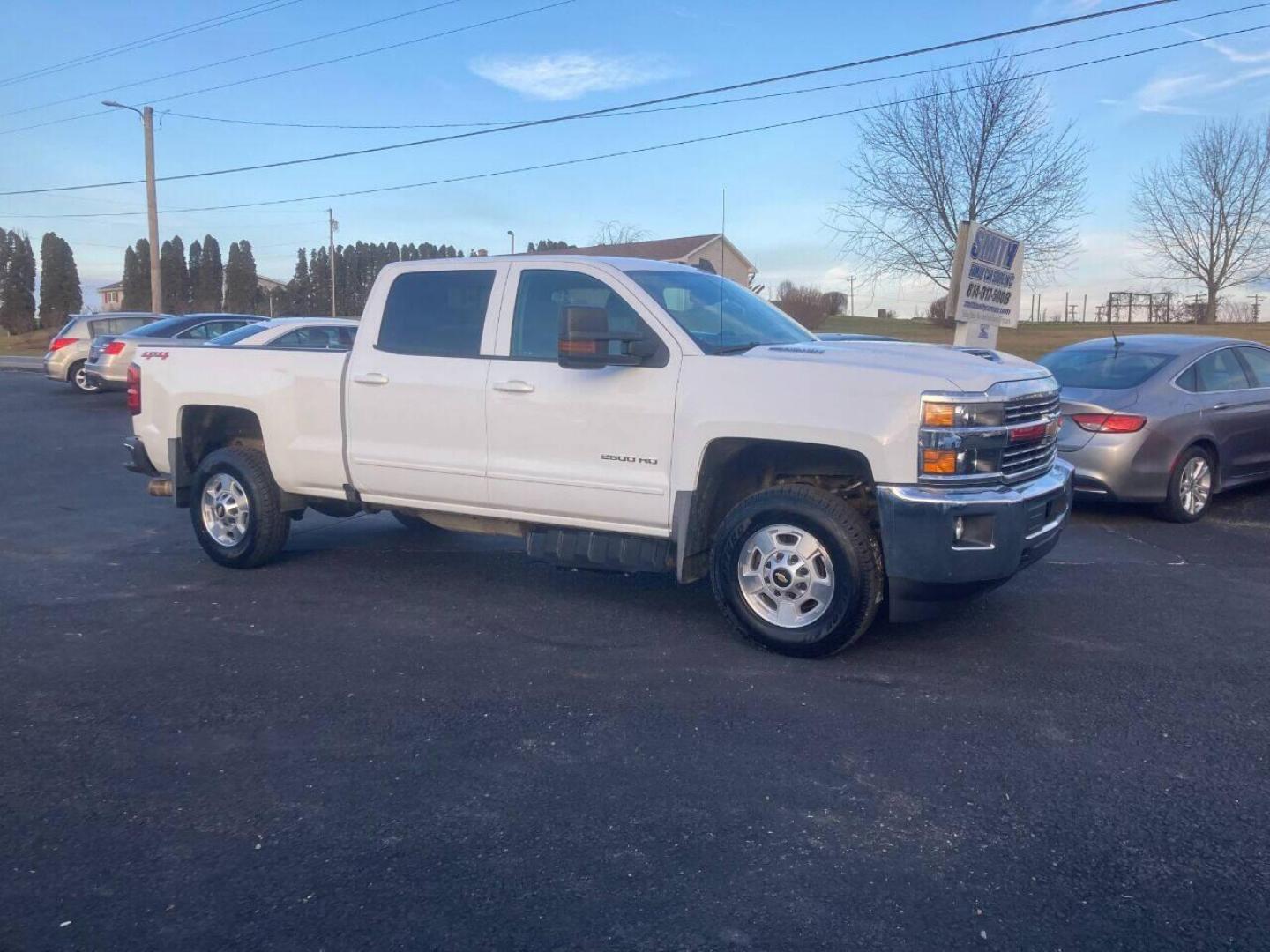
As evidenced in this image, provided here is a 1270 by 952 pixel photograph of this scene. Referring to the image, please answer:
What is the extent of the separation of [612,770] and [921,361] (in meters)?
2.58

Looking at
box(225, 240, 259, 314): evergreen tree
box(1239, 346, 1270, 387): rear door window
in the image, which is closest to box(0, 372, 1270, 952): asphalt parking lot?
box(1239, 346, 1270, 387): rear door window

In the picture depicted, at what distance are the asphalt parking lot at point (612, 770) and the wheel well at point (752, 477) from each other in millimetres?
541

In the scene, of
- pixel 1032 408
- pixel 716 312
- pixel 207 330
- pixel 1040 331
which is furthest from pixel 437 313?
pixel 1040 331

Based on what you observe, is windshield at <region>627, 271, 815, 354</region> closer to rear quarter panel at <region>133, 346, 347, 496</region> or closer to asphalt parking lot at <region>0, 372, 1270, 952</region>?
asphalt parking lot at <region>0, 372, 1270, 952</region>

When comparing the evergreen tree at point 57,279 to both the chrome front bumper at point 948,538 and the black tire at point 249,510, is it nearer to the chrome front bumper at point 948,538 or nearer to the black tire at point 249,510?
the black tire at point 249,510

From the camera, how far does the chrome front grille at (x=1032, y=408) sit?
539 centimetres

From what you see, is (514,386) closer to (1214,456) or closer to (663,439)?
(663,439)

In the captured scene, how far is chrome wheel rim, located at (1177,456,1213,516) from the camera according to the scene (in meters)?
9.14

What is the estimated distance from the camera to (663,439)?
19.1ft

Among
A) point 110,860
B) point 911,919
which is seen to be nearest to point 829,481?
point 911,919

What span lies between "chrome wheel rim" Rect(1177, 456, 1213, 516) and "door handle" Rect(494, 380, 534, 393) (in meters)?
5.74

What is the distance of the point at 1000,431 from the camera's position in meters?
5.28

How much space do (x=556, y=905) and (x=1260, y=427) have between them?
874 cm

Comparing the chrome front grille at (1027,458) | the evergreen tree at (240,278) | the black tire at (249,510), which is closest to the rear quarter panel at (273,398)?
the black tire at (249,510)
